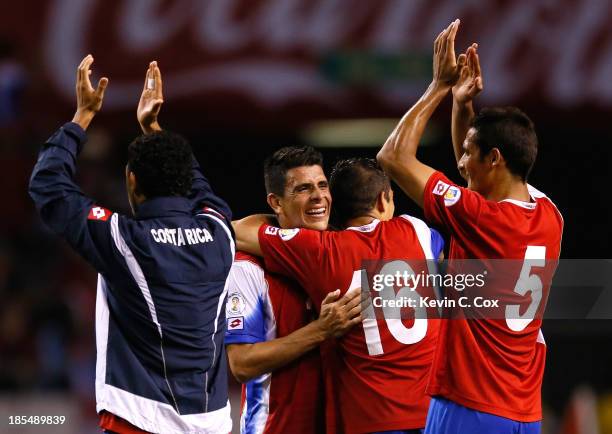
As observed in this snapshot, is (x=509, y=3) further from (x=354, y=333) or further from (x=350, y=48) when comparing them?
(x=354, y=333)

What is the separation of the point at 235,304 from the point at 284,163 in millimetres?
621

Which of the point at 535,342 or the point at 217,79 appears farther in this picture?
the point at 217,79

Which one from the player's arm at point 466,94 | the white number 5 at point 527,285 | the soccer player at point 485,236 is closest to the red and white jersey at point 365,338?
the soccer player at point 485,236

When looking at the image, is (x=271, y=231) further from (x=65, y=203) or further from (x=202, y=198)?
(x=65, y=203)

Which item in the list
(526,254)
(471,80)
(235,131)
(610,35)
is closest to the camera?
(526,254)

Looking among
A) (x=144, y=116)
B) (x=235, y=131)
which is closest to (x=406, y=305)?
(x=144, y=116)

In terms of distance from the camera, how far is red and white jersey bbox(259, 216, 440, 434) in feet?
12.7

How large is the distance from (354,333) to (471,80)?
112 centimetres

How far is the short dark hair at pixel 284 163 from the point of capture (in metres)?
4.20

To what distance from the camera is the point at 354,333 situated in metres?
3.90

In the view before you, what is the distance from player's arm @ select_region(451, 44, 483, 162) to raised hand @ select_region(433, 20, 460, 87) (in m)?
0.17

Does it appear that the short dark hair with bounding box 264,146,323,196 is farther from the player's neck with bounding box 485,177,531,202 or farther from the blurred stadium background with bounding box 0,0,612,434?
the blurred stadium background with bounding box 0,0,612,434

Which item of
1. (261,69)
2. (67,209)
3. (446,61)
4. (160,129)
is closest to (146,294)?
(67,209)

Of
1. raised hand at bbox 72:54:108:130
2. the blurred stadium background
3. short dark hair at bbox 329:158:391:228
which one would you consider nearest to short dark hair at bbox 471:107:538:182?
short dark hair at bbox 329:158:391:228
